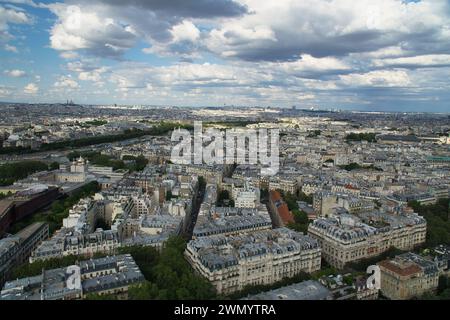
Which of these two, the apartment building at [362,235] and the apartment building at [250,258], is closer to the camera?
the apartment building at [250,258]

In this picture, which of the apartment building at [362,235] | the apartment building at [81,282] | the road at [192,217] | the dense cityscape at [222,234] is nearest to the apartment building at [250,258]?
the dense cityscape at [222,234]

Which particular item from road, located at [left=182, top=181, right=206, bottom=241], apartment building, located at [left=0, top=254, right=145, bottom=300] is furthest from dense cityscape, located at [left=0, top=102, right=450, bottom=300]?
road, located at [left=182, top=181, right=206, bottom=241]

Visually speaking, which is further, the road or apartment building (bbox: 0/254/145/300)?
the road

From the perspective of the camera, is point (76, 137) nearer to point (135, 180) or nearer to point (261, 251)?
point (135, 180)

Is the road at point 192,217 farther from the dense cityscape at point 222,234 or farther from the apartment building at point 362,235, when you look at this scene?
the apartment building at point 362,235

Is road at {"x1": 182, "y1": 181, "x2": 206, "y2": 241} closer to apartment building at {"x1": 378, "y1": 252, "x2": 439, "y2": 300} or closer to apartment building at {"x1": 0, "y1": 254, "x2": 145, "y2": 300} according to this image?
apartment building at {"x1": 0, "y1": 254, "x2": 145, "y2": 300}

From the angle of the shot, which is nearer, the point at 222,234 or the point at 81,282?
the point at 81,282

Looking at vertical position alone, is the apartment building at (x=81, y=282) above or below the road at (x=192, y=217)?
above

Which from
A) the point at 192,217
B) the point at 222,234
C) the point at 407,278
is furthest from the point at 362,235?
the point at 192,217

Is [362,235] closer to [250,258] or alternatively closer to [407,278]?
[407,278]

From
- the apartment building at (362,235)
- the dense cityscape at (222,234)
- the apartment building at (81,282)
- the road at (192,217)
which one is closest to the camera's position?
the apartment building at (81,282)

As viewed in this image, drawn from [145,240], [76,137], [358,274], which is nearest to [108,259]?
[145,240]
